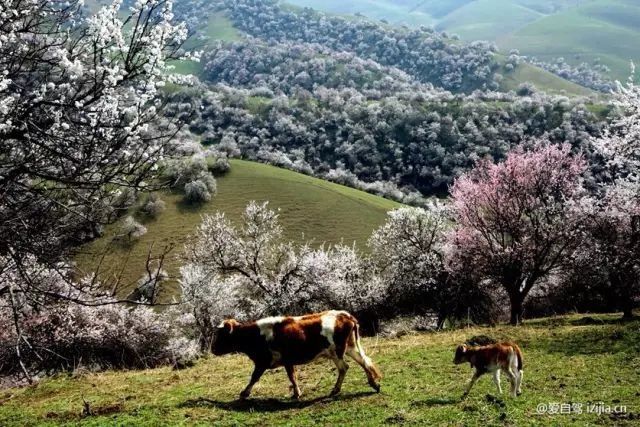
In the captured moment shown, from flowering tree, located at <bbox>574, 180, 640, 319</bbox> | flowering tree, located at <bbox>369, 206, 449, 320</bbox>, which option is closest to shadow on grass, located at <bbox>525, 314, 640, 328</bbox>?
flowering tree, located at <bbox>574, 180, 640, 319</bbox>

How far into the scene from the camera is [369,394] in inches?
489

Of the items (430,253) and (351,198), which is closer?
(430,253)

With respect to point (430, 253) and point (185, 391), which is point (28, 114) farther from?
point (430, 253)

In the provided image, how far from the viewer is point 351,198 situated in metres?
102

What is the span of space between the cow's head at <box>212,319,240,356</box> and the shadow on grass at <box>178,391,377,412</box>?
4.04 ft

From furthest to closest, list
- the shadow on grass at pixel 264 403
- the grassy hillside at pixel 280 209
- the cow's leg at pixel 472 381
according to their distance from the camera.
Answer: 1. the grassy hillside at pixel 280 209
2. the cow's leg at pixel 472 381
3. the shadow on grass at pixel 264 403

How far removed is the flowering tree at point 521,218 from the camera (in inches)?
1173

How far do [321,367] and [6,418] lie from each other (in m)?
8.34

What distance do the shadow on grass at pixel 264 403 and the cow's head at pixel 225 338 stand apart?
123 centimetres

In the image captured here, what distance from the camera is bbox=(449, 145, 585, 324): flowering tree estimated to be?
2980cm

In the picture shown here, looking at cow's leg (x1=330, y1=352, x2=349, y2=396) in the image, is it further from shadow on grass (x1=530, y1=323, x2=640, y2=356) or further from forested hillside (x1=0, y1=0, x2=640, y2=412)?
shadow on grass (x1=530, y1=323, x2=640, y2=356)

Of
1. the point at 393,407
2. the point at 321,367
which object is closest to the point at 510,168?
the point at 321,367

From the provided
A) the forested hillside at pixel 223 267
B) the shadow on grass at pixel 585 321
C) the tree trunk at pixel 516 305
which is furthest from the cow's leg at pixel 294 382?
the tree trunk at pixel 516 305

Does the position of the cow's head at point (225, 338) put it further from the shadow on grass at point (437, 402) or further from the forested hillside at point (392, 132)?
the forested hillside at point (392, 132)
